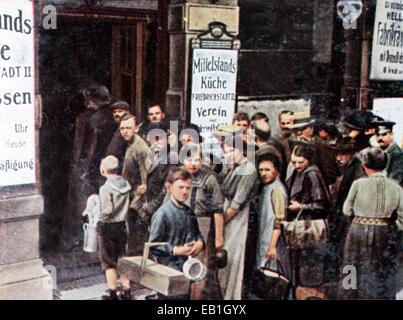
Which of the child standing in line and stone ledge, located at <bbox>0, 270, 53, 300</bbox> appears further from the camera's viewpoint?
the child standing in line

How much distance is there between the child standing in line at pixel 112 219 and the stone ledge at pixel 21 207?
52 centimetres

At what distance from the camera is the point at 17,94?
520 centimetres

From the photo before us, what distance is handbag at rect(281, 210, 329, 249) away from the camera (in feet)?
19.8

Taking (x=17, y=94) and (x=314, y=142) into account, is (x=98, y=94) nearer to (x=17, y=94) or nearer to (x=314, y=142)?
(x=17, y=94)

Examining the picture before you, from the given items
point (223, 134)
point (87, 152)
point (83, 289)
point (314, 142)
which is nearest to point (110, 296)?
point (83, 289)

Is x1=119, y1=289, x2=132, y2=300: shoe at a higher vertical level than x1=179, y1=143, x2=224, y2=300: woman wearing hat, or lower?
lower

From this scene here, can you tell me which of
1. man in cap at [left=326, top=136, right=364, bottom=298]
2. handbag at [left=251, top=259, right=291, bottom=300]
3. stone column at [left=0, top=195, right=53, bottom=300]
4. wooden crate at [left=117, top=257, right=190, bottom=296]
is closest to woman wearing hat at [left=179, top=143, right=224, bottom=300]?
wooden crate at [left=117, top=257, right=190, bottom=296]

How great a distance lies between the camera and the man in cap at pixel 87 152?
5.46 meters

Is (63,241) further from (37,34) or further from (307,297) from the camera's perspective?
(307,297)

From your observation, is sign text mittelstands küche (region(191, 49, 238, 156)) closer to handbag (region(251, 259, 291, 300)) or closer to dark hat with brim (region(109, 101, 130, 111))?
dark hat with brim (region(109, 101, 130, 111))

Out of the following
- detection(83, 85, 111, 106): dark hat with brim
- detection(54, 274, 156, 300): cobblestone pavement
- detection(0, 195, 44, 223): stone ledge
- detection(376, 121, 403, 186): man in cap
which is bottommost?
detection(54, 274, 156, 300): cobblestone pavement

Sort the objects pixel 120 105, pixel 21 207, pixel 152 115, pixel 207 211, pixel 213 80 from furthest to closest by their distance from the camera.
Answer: pixel 207 211
pixel 213 80
pixel 152 115
pixel 120 105
pixel 21 207

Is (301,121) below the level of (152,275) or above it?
above

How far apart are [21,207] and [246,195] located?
1944mm
